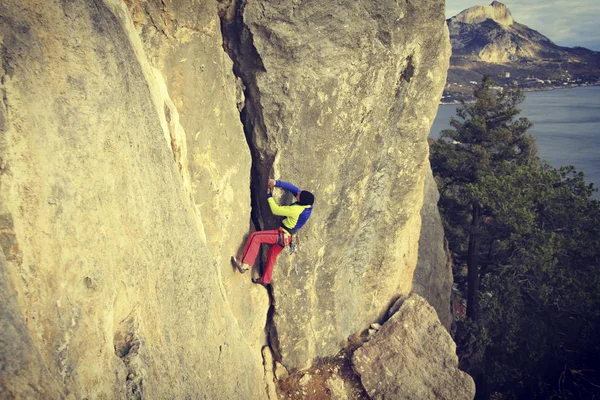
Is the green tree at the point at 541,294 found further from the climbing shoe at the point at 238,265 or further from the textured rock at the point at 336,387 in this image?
the climbing shoe at the point at 238,265

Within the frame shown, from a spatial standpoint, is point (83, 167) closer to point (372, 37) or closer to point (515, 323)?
point (372, 37)

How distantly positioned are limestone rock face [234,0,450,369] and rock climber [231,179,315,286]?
320 millimetres

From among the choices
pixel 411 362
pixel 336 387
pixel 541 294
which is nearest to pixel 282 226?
pixel 336 387

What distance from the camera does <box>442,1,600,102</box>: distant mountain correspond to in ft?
326

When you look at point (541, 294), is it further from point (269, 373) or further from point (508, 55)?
point (508, 55)

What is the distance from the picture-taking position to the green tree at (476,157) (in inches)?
616

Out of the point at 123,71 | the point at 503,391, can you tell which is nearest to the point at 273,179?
the point at 123,71

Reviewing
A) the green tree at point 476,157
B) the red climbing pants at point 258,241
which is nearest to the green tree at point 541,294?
the green tree at point 476,157

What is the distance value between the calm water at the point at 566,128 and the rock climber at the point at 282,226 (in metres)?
12.6

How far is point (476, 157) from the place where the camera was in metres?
16.7

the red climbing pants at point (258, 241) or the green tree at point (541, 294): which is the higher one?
the red climbing pants at point (258, 241)

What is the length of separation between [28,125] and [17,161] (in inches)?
13.2

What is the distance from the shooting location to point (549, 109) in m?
73.6

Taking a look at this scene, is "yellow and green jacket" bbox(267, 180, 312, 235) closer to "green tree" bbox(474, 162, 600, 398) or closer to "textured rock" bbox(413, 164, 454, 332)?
"textured rock" bbox(413, 164, 454, 332)
